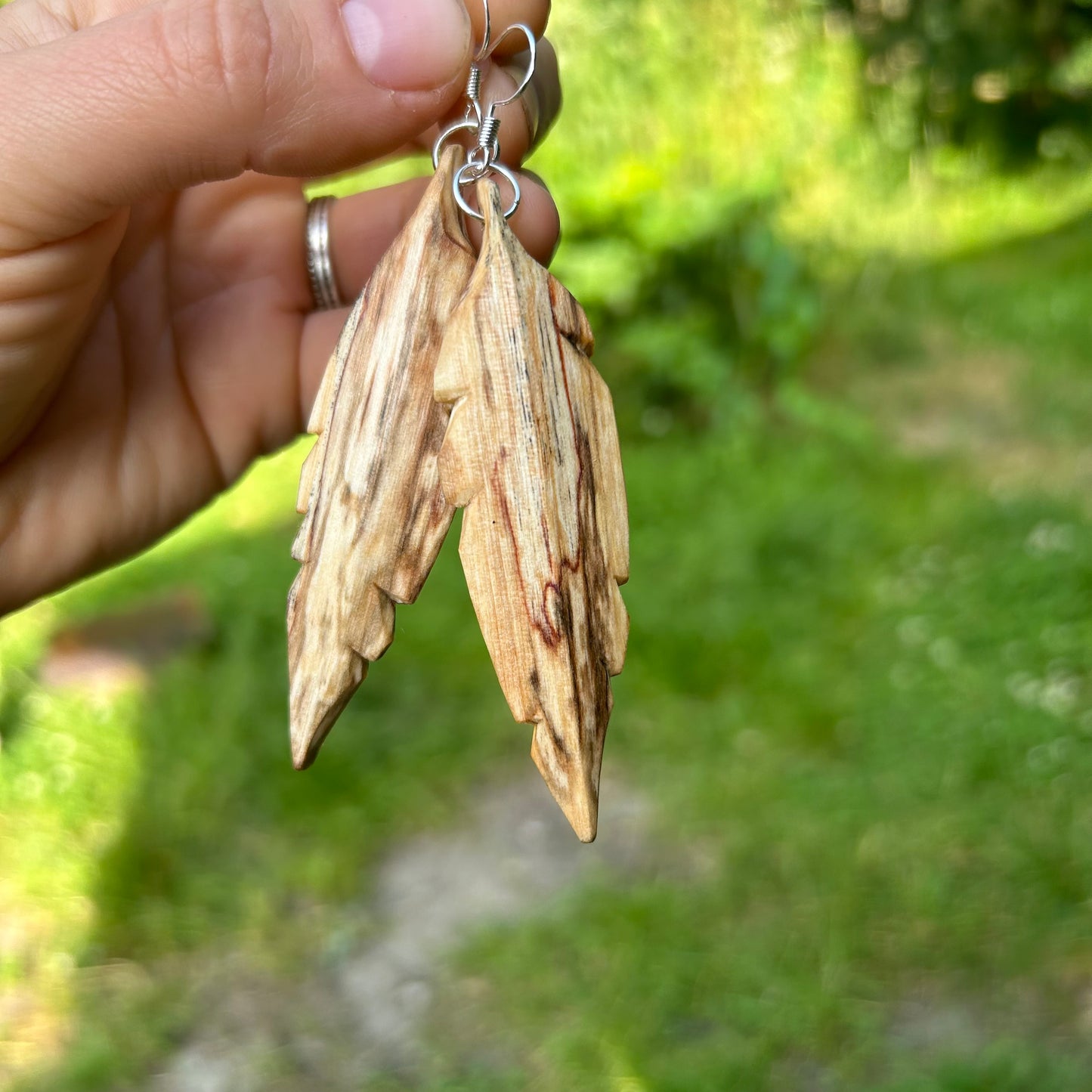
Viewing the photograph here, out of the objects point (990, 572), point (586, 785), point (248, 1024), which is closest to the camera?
point (586, 785)

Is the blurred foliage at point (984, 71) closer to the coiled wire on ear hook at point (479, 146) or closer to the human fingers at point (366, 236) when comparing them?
the human fingers at point (366, 236)

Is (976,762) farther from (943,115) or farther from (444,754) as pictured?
(943,115)

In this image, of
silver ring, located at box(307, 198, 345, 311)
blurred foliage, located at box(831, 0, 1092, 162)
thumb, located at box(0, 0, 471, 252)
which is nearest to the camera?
thumb, located at box(0, 0, 471, 252)

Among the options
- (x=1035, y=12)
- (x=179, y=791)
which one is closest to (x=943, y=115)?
(x=1035, y=12)

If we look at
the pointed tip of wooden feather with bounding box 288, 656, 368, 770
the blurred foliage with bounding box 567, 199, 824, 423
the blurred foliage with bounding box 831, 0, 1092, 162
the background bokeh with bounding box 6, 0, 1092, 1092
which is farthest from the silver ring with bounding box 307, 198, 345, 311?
the blurred foliage with bounding box 831, 0, 1092, 162

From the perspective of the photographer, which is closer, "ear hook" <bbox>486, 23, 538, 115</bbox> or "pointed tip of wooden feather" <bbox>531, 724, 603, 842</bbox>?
"pointed tip of wooden feather" <bbox>531, 724, 603, 842</bbox>

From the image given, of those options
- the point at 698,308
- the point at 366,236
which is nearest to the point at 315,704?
the point at 366,236

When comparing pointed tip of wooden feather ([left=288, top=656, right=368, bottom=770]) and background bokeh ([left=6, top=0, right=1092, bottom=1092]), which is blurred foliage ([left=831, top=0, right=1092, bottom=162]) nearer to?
background bokeh ([left=6, top=0, right=1092, bottom=1092])
